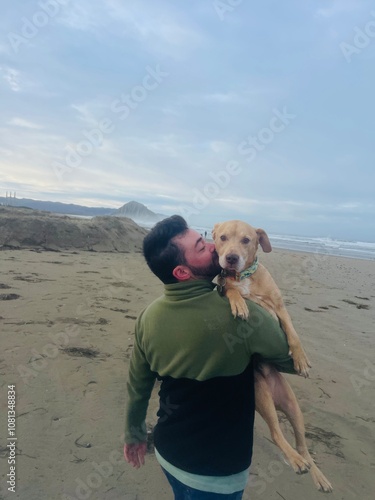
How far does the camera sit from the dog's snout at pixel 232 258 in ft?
8.61

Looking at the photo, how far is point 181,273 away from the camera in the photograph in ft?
5.97

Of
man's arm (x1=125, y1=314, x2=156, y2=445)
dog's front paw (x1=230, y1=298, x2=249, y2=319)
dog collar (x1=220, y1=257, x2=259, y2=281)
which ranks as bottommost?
man's arm (x1=125, y1=314, x2=156, y2=445)

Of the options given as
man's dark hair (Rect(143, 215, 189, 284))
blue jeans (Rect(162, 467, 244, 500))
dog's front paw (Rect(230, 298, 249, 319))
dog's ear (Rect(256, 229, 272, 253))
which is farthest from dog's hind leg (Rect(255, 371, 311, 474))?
dog's ear (Rect(256, 229, 272, 253))

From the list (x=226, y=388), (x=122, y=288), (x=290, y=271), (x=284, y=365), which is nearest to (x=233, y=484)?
(x=226, y=388)

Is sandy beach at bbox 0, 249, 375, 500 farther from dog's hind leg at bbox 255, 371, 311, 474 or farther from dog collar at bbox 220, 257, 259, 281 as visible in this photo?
dog collar at bbox 220, 257, 259, 281

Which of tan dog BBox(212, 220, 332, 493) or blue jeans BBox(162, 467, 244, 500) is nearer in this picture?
blue jeans BBox(162, 467, 244, 500)

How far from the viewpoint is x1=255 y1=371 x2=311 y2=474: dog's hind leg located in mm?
2172

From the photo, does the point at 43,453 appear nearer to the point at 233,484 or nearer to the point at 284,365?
the point at 233,484

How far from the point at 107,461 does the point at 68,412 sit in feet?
2.19

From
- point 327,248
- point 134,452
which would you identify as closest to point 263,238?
point 134,452

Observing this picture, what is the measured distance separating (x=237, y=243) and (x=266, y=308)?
23.0 inches

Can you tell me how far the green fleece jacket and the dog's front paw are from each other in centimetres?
2

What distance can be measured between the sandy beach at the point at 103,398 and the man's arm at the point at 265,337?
1.47 metres

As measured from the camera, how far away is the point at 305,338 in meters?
5.97
